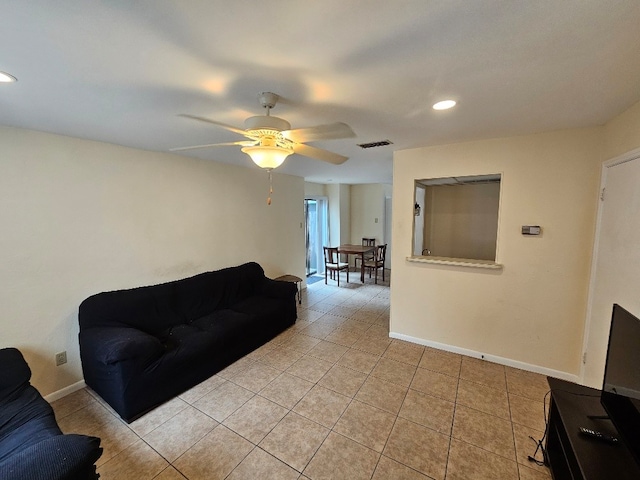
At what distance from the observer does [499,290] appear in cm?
275

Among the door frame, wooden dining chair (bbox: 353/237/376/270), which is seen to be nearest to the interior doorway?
the door frame

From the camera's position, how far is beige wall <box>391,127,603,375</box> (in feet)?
7.77

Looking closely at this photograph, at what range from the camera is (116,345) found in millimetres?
2041

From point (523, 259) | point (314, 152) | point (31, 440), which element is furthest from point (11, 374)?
point (523, 259)

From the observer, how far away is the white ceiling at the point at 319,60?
0.95 meters

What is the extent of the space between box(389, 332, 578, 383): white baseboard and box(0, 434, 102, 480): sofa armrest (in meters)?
2.96

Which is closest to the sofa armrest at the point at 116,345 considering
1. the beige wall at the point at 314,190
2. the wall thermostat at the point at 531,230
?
the wall thermostat at the point at 531,230

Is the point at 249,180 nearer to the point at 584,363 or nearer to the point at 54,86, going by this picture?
the point at 54,86

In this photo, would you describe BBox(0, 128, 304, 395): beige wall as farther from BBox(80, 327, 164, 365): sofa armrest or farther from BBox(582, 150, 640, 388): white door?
BBox(582, 150, 640, 388): white door

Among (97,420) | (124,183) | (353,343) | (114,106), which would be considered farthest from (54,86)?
(353,343)

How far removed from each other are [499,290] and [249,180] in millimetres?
3608

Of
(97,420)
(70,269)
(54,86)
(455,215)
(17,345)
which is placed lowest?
(97,420)

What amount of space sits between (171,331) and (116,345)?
76cm

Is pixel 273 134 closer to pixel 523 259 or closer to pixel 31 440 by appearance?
pixel 31 440
